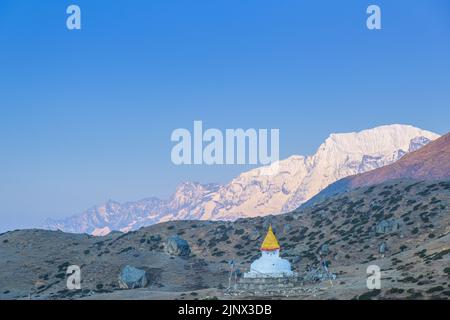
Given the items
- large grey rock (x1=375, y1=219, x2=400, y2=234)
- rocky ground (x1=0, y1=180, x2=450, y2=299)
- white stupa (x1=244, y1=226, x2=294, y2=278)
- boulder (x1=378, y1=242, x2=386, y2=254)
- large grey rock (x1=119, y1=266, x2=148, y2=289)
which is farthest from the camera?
large grey rock (x1=375, y1=219, x2=400, y2=234)

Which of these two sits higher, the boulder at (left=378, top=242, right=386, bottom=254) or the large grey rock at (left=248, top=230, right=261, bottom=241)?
the large grey rock at (left=248, top=230, right=261, bottom=241)

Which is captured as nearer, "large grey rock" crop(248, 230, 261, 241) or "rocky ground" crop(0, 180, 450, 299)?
"rocky ground" crop(0, 180, 450, 299)

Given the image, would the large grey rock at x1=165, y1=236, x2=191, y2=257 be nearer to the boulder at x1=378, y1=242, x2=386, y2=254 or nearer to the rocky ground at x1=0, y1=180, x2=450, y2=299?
the rocky ground at x1=0, y1=180, x2=450, y2=299

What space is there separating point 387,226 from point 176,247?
3703 cm

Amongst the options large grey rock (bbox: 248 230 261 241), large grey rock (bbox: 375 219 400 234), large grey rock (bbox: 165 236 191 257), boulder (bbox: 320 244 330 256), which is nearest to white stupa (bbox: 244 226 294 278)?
boulder (bbox: 320 244 330 256)

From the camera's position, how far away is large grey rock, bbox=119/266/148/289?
9488 centimetres

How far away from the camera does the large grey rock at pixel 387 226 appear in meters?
103

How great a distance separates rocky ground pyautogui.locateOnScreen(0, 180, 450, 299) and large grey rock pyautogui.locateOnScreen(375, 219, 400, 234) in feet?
0.75

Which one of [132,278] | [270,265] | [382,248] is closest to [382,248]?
[382,248]

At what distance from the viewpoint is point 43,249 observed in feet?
398

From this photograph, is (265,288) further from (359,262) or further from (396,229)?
(396,229)
